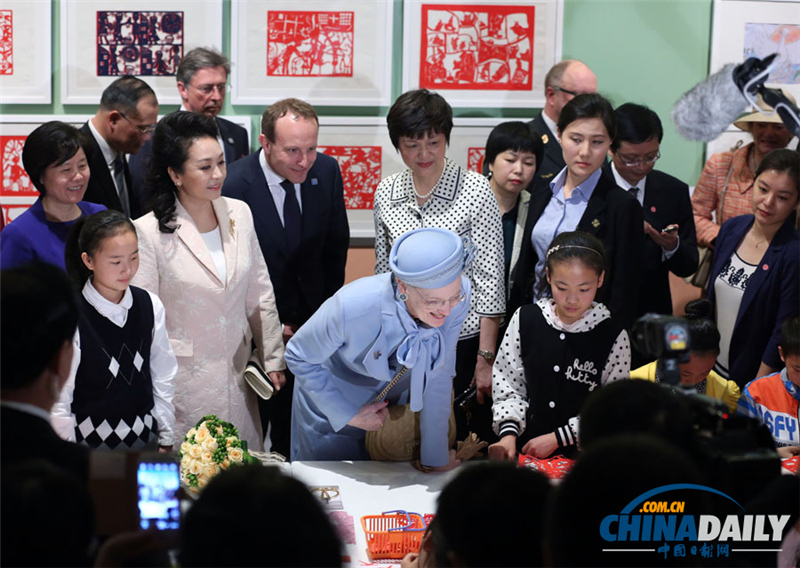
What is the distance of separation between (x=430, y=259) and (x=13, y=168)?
2848mm

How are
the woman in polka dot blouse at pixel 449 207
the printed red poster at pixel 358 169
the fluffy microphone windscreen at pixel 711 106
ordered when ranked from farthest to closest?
the printed red poster at pixel 358 169 < the woman in polka dot blouse at pixel 449 207 < the fluffy microphone windscreen at pixel 711 106

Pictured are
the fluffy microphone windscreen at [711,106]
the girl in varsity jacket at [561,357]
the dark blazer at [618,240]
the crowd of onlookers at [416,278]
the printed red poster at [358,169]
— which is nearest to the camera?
the fluffy microphone windscreen at [711,106]

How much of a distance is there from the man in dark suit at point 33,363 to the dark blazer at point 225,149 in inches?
89.4

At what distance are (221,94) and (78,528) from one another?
10.1 ft

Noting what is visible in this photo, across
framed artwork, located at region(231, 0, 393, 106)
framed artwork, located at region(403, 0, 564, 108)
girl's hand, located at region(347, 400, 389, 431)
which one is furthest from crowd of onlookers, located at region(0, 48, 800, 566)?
framed artwork, located at region(231, 0, 393, 106)

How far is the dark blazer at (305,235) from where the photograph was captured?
3.63 meters

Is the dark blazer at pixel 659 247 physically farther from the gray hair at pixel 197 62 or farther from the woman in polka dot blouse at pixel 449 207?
the gray hair at pixel 197 62

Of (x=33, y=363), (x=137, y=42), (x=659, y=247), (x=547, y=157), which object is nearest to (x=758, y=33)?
(x=547, y=157)

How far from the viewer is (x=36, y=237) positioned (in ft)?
10.3

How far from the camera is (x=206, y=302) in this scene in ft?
10.3

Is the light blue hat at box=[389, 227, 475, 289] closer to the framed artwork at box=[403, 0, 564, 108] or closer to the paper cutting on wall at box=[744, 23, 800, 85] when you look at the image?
the framed artwork at box=[403, 0, 564, 108]

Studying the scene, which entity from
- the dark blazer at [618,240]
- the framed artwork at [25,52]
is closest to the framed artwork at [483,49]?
the dark blazer at [618,240]

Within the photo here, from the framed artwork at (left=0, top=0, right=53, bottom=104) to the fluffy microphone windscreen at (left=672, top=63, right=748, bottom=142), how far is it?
11.5ft

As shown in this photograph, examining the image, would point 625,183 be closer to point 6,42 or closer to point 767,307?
point 767,307
